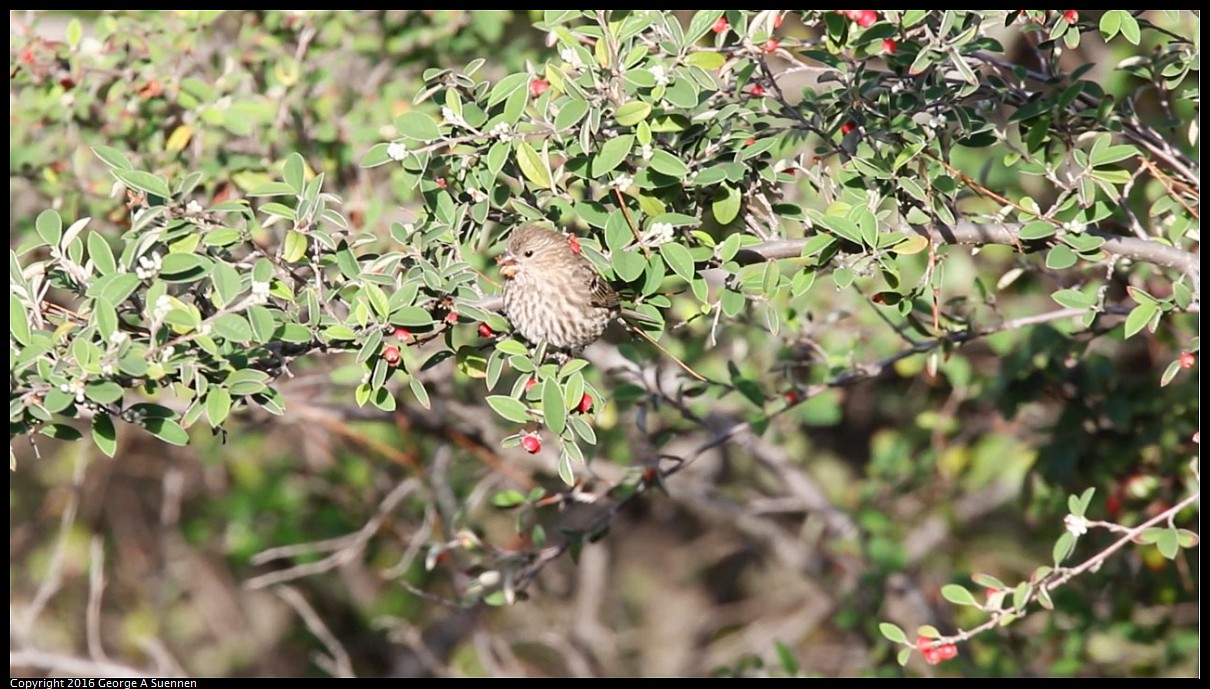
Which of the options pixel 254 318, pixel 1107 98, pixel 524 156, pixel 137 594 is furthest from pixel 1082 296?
pixel 137 594

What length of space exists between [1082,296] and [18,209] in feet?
15.6

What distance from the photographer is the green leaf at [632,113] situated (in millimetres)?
2906

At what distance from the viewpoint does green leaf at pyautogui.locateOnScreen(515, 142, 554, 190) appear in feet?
9.86

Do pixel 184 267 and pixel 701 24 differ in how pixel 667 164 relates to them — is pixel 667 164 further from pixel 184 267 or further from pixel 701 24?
pixel 184 267

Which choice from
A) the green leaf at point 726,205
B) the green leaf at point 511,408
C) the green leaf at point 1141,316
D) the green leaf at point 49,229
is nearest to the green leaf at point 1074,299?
the green leaf at point 1141,316

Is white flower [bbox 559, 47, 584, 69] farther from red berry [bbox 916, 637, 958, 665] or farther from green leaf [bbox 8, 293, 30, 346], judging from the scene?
red berry [bbox 916, 637, 958, 665]

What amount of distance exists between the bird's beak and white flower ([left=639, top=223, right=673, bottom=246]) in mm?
689

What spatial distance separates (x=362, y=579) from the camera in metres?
8.13

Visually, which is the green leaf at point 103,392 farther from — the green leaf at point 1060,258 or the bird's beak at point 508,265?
the green leaf at point 1060,258

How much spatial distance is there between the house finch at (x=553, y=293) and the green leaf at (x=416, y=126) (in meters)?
0.42

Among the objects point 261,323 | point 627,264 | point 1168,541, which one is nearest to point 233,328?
point 261,323

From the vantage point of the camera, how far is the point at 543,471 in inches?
247

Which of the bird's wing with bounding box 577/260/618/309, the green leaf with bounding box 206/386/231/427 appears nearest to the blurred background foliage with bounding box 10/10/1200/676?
the bird's wing with bounding box 577/260/618/309
